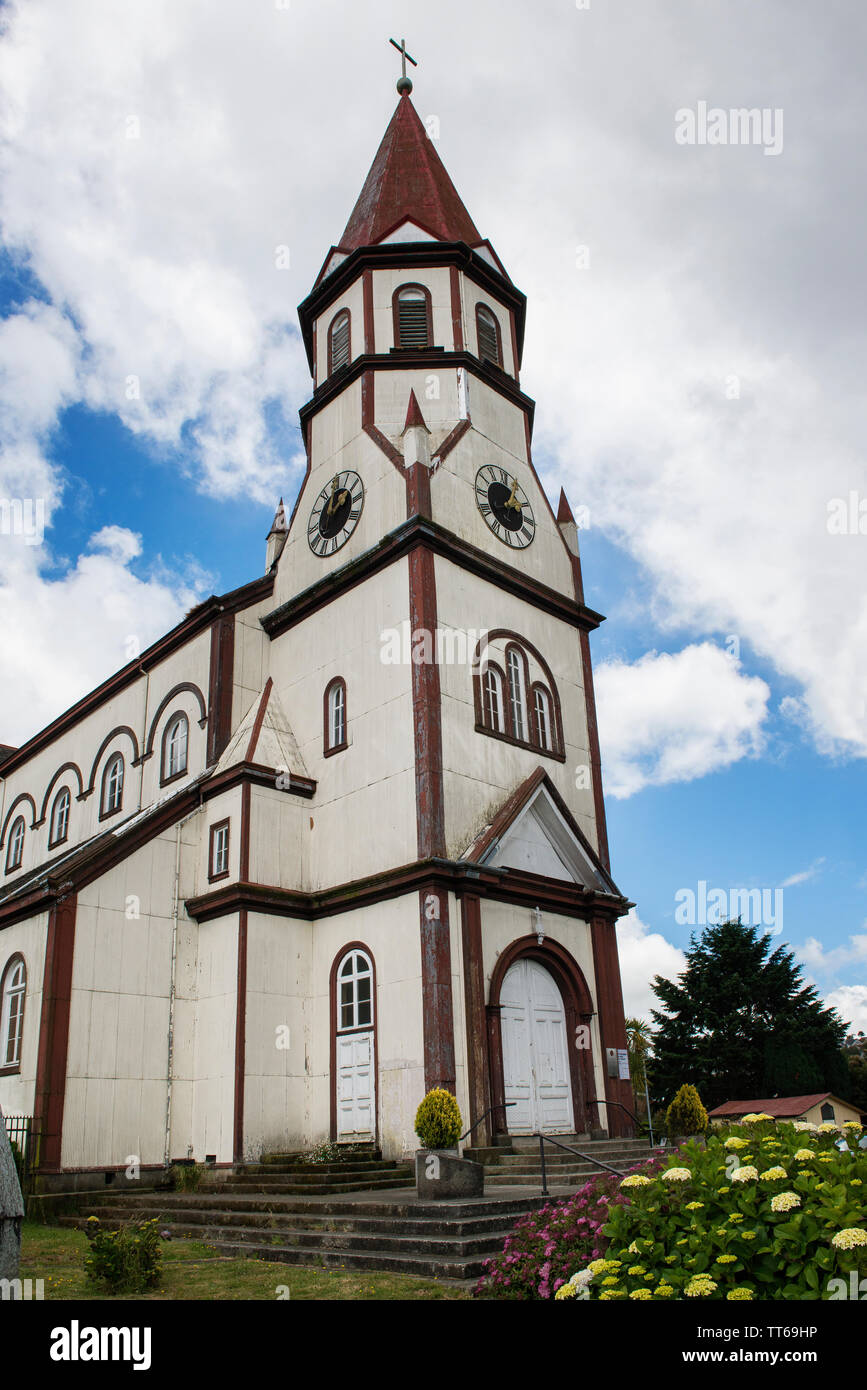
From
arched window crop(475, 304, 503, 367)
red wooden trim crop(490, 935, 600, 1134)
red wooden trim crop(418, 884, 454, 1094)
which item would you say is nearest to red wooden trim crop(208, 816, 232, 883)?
red wooden trim crop(418, 884, 454, 1094)

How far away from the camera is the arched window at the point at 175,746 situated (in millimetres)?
24109

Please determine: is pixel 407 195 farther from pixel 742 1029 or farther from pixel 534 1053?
pixel 742 1029

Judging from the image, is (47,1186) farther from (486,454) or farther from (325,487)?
(486,454)

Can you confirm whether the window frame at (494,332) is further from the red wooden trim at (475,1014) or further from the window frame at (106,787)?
the window frame at (106,787)

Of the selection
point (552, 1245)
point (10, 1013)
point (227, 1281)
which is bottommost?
point (227, 1281)

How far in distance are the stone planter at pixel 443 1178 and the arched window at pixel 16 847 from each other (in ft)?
79.5

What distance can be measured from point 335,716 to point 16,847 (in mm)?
17124

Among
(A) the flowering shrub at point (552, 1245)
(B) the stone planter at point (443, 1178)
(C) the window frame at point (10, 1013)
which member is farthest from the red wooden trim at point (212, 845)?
(A) the flowering shrub at point (552, 1245)

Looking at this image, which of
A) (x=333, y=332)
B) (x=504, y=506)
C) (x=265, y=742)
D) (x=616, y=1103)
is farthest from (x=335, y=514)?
(x=616, y=1103)

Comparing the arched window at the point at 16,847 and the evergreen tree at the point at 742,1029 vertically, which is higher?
the arched window at the point at 16,847

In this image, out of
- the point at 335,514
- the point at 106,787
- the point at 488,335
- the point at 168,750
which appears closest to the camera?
the point at 335,514

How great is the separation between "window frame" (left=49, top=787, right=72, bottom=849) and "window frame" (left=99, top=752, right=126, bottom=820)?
2688 mm

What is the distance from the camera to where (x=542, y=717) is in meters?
22.9

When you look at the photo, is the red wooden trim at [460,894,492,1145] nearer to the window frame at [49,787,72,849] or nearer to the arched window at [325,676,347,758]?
the arched window at [325,676,347,758]
